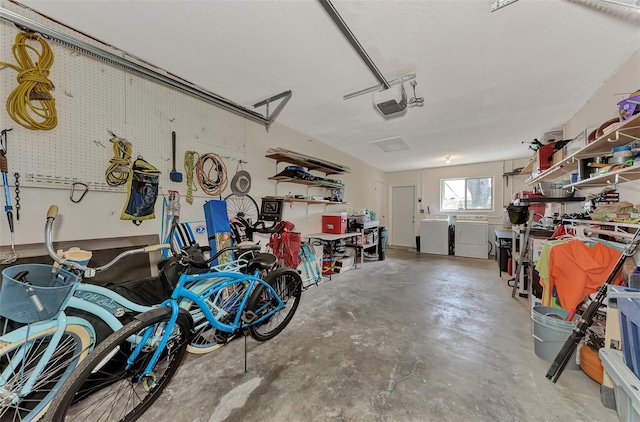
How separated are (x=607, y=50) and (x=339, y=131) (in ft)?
9.49

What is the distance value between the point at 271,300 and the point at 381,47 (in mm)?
2403

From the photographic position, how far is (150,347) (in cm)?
142

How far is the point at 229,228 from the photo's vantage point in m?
2.67

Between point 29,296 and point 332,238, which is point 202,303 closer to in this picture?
point 29,296

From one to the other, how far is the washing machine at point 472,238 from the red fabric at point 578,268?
14.3 feet

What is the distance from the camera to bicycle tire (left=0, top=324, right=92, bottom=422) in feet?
3.69

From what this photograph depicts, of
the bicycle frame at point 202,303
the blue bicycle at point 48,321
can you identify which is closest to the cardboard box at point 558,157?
the bicycle frame at point 202,303

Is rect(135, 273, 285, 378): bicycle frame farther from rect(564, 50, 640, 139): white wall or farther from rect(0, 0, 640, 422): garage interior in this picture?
rect(564, 50, 640, 139): white wall

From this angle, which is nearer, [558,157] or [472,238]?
[558,157]

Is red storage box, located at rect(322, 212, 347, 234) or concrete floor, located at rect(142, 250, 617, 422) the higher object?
red storage box, located at rect(322, 212, 347, 234)


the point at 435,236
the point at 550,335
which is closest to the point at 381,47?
the point at 550,335

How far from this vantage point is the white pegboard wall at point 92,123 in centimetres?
162

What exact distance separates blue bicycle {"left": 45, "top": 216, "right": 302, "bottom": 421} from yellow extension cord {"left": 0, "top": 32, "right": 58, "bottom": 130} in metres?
1.38

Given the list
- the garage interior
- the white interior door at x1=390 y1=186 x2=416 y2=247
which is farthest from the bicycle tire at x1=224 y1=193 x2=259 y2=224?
the white interior door at x1=390 y1=186 x2=416 y2=247
